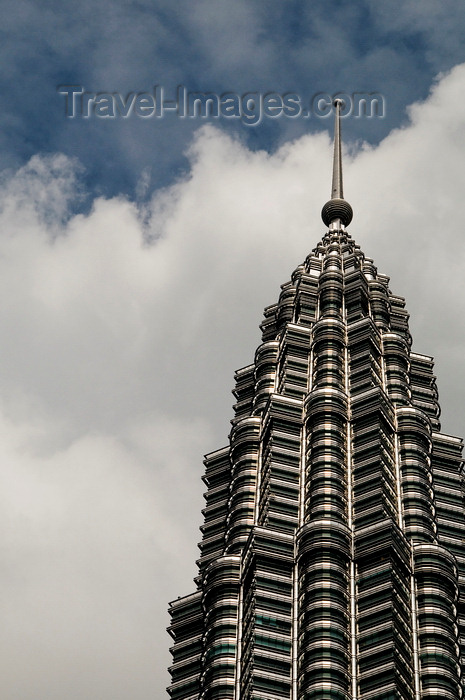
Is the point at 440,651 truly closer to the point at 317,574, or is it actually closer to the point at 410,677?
the point at 410,677

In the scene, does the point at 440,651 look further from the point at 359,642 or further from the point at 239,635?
the point at 239,635

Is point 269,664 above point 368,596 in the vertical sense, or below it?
below

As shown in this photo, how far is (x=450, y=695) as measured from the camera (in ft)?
604

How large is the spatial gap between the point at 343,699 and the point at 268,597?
22920 millimetres

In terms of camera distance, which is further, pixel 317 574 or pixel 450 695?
pixel 317 574

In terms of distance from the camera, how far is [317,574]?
655 feet

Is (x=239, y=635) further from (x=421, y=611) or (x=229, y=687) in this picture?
(x=421, y=611)

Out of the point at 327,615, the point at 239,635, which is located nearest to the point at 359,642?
the point at 327,615

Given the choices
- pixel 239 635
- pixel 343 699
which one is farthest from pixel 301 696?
pixel 239 635

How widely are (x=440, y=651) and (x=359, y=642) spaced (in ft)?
38.6

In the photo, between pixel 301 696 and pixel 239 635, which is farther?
pixel 239 635

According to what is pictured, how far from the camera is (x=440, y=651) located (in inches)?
7495

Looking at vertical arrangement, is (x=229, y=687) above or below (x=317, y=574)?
below

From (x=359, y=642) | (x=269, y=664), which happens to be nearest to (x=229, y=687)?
(x=269, y=664)
